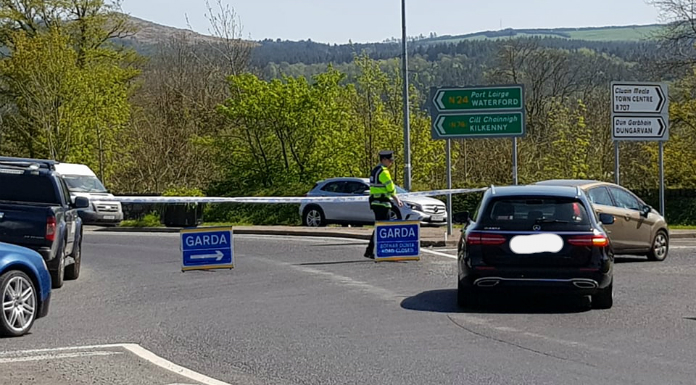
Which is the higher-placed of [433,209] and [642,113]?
[642,113]

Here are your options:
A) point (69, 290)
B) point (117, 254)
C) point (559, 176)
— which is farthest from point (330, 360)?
point (559, 176)

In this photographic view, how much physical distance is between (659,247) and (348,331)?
951 cm

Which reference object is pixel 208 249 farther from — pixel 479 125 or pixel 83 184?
pixel 83 184

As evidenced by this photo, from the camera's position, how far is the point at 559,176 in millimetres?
44188

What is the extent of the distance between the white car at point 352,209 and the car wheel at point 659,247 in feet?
34.8

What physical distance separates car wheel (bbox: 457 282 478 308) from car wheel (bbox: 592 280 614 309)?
138cm

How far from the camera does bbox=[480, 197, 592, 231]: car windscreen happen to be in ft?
37.1

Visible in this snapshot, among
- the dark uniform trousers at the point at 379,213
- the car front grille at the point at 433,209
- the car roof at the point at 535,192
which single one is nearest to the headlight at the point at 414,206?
the car front grille at the point at 433,209

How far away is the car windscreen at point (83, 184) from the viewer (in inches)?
1273

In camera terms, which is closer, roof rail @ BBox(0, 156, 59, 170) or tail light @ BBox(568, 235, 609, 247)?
tail light @ BBox(568, 235, 609, 247)

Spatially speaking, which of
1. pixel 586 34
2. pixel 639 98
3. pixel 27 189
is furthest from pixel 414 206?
pixel 586 34

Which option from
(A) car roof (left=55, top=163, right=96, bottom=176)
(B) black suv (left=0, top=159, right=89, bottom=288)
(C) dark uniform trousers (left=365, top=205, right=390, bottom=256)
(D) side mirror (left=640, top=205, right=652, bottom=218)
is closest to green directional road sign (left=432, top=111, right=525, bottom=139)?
(C) dark uniform trousers (left=365, top=205, right=390, bottom=256)

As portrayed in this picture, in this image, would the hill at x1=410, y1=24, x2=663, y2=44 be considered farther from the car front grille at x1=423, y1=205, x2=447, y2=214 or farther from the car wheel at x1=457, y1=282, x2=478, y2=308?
the car wheel at x1=457, y1=282, x2=478, y2=308

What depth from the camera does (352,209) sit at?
28.9m
